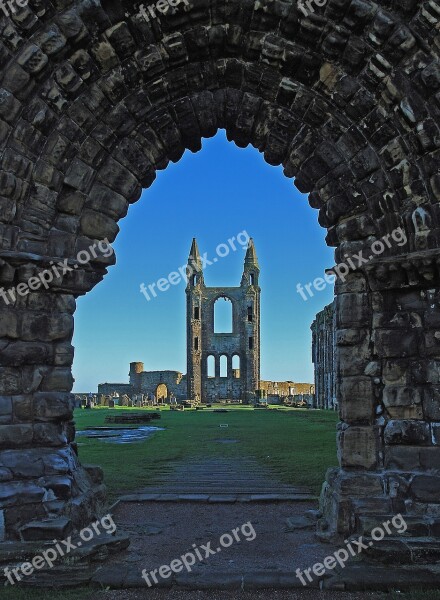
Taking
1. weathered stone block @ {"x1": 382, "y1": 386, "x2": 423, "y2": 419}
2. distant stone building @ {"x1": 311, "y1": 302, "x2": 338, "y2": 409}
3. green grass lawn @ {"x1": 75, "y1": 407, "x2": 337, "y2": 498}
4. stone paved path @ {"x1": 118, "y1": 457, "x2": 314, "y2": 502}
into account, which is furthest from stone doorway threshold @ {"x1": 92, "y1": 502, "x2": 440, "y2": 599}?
distant stone building @ {"x1": 311, "y1": 302, "x2": 338, "y2": 409}

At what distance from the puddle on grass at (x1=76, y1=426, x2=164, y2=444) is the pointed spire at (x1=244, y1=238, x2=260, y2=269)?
45817 mm

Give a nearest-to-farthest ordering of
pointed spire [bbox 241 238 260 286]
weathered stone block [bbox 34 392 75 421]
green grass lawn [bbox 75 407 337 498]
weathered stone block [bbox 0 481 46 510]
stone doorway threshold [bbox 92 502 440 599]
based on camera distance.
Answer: stone doorway threshold [bbox 92 502 440 599]
weathered stone block [bbox 0 481 46 510]
weathered stone block [bbox 34 392 75 421]
green grass lawn [bbox 75 407 337 498]
pointed spire [bbox 241 238 260 286]

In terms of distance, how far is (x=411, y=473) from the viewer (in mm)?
6348

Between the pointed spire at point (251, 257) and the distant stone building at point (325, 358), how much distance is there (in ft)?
55.4

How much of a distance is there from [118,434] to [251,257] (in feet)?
163

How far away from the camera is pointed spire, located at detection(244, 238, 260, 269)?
6606 cm

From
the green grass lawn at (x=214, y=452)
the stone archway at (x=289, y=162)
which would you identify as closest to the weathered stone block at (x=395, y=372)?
the stone archway at (x=289, y=162)

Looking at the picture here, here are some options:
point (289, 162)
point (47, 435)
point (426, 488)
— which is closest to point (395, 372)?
point (426, 488)

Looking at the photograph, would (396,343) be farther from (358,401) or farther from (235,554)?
(235,554)

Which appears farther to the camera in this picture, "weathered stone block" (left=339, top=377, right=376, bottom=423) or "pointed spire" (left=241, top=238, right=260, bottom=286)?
"pointed spire" (left=241, top=238, right=260, bottom=286)

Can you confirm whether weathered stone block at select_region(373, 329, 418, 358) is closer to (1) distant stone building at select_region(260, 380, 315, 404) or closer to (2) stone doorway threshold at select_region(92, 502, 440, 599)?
(2) stone doorway threshold at select_region(92, 502, 440, 599)

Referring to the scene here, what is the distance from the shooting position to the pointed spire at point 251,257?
66.1m

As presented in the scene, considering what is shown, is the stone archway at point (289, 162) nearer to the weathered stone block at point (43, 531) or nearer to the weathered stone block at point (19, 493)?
the weathered stone block at point (19, 493)

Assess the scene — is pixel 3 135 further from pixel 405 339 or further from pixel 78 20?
pixel 405 339
